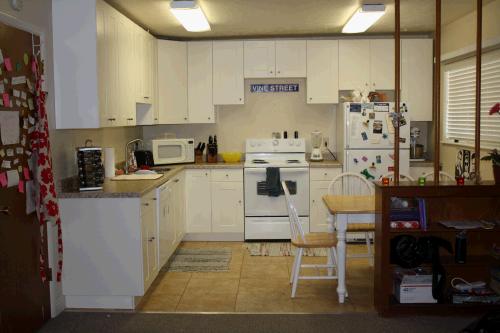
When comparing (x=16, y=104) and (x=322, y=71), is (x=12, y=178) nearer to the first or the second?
(x=16, y=104)

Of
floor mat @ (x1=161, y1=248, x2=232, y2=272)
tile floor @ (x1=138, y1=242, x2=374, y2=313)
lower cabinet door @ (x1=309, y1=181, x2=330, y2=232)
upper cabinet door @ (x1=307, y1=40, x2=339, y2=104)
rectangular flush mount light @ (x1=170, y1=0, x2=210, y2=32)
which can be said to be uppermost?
rectangular flush mount light @ (x1=170, y1=0, x2=210, y2=32)

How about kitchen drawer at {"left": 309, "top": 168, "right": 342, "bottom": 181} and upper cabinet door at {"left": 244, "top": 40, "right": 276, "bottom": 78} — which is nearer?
kitchen drawer at {"left": 309, "top": 168, "right": 342, "bottom": 181}

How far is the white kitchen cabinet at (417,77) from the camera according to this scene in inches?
242

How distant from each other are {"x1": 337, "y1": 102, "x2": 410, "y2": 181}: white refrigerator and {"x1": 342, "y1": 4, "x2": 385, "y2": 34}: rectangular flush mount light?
818mm

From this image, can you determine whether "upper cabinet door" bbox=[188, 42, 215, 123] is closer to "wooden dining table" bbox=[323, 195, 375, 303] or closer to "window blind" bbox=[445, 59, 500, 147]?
"wooden dining table" bbox=[323, 195, 375, 303]

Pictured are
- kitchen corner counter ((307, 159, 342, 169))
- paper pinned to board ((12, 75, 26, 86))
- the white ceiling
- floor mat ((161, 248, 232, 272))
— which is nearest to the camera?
paper pinned to board ((12, 75, 26, 86))

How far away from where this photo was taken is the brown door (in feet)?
10.5

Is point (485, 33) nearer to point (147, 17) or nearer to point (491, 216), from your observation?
point (491, 216)

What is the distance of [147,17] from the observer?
17.2 feet

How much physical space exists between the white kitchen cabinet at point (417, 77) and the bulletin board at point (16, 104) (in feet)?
13.6

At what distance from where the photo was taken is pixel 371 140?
5.85m

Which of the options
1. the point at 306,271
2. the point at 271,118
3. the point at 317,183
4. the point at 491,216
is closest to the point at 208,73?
the point at 271,118

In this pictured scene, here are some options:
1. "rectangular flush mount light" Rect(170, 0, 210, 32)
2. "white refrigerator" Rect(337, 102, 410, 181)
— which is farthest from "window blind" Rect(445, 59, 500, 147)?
"rectangular flush mount light" Rect(170, 0, 210, 32)

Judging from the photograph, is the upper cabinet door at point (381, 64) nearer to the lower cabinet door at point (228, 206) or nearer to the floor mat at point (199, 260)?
the lower cabinet door at point (228, 206)
